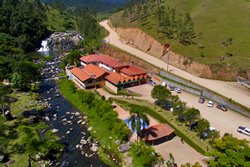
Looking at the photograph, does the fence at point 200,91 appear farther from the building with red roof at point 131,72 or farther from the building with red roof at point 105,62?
the building with red roof at point 105,62

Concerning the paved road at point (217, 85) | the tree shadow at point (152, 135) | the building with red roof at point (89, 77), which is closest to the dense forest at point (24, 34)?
the building with red roof at point (89, 77)

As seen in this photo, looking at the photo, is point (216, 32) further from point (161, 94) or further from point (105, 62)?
point (161, 94)

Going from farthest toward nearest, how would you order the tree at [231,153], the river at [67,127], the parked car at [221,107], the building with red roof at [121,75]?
the building with red roof at [121,75], the parked car at [221,107], the river at [67,127], the tree at [231,153]

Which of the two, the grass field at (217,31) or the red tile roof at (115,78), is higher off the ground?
the grass field at (217,31)

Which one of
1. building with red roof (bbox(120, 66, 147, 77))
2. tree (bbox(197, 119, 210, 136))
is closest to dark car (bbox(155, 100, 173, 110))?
tree (bbox(197, 119, 210, 136))

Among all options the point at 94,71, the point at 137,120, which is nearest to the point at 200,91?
the point at 137,120

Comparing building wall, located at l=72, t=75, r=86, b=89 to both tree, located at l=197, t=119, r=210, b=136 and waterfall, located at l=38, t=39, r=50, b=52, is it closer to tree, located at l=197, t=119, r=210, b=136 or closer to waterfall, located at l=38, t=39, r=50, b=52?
tree, located at l=197, t=119, r=210, b=136

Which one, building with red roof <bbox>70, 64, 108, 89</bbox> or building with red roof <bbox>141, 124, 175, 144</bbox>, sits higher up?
building with red roof <bbox>70, 64, 108, 89</bbox>

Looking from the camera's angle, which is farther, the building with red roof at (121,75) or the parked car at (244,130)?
the building with red roof at (121,75)

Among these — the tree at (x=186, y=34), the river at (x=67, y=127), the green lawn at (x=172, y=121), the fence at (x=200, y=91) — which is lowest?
the river at (x=67, y=127)

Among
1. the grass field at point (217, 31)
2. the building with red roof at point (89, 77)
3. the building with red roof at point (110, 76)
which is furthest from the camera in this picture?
the grass field at point (217, 31)
